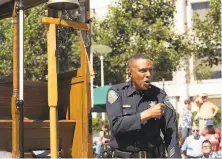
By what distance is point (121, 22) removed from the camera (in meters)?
21.4

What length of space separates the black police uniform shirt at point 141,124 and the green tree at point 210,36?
737 inches

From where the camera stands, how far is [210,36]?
74.7ft

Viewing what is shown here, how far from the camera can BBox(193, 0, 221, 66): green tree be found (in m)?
22.4

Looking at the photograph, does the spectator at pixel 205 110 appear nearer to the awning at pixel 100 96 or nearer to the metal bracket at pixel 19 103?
the awning at pixel 100 96

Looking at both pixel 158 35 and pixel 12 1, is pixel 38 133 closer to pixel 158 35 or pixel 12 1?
pixel 12 1

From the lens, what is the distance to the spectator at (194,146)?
37.6 feet

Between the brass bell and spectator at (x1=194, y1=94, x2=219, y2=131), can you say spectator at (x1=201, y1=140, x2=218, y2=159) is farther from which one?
the brass bell

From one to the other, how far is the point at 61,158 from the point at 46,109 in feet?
3.19

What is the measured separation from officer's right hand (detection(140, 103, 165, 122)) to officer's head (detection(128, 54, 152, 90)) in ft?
0.89

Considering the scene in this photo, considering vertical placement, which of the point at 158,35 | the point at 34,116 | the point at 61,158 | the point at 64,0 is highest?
the point at 158,35

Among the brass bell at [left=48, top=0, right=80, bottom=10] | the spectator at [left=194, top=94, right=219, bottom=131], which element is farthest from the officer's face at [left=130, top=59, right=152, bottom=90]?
the spectator at [left=194, top=94, right=219, bottom=131]

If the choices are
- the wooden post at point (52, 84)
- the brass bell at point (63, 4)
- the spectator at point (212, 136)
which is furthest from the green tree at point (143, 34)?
the wooden post at point (52, 84)

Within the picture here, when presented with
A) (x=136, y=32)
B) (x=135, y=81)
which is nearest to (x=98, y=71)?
(x=136, y=32)

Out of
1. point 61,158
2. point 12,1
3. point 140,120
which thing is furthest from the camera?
point 12,1
